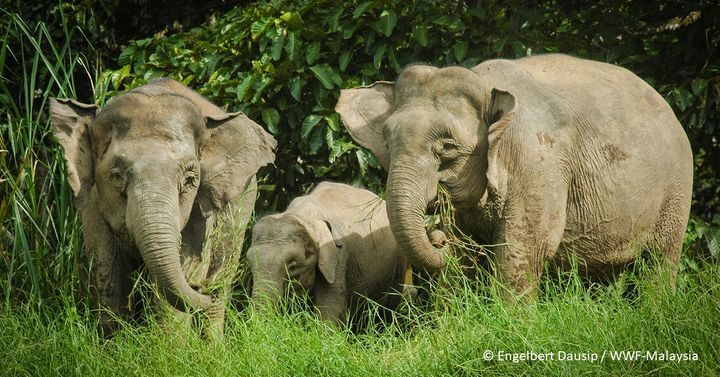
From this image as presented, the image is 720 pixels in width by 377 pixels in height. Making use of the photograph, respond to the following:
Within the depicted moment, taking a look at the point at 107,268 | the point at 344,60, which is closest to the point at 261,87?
the point at 344,60

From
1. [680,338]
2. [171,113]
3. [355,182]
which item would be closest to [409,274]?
[355,182]

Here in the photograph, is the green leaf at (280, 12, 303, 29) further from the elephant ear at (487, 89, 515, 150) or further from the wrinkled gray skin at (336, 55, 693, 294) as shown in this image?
the elephant ear at (487, 89, 515, 150)

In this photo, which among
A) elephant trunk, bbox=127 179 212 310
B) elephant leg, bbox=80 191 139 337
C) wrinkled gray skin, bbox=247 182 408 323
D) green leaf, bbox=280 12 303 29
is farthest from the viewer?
green leaf, bbox=280 12 303 29

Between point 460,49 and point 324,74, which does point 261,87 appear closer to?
point 324,74

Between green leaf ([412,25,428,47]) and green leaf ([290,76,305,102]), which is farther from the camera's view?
green leaf ([290,76,305,102])

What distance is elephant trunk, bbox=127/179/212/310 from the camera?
22.7 ft

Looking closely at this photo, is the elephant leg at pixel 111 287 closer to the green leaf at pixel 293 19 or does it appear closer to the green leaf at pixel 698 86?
the green leaf at pixel 293 19

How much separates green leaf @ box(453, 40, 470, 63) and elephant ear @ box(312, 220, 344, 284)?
1514 millimetres

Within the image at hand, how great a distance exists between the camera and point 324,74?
9.66 m

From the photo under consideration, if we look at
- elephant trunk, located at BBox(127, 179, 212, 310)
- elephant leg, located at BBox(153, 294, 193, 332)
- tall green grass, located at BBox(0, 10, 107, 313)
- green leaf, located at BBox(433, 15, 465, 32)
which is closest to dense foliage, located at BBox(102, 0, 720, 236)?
green leaf, located at BBox(433, 15, 465, 32)

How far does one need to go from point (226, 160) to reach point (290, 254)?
1.04 meters

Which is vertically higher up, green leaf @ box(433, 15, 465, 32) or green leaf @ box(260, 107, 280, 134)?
green leaf @ box(433, 15, 465, 32)

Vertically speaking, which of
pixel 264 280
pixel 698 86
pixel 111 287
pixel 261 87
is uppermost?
pixel 698 86

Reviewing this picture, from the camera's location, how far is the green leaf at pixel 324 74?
31.4 feet
